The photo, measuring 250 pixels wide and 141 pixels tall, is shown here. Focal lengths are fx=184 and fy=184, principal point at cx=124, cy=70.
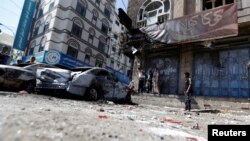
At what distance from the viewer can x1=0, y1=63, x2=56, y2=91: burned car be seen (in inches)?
273

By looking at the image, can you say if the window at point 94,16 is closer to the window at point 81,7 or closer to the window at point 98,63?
the window at point 81,7

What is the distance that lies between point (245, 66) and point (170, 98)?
4277 millimetres

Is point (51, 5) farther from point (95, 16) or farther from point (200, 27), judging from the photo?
point (200, 27)

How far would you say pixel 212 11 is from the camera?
9.84 metres

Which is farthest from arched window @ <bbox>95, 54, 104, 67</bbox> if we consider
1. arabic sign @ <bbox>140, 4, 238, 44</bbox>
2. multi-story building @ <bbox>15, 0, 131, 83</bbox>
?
arabic sign @ <bbox>140, 4, 238, 44</bbox>

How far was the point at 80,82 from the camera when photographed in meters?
7.02

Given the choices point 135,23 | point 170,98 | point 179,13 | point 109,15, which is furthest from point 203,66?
point 109,15

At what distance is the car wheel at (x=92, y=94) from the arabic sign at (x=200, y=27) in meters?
5.70

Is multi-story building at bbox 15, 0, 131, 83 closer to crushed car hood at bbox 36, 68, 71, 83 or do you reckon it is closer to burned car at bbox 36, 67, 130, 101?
burned car at bbox 36, 67, 130, 101

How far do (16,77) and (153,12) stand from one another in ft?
38.1

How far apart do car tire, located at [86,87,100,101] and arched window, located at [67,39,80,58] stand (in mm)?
17133

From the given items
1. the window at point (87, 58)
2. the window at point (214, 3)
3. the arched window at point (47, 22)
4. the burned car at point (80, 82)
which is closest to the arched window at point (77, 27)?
the window at point (87, 58)

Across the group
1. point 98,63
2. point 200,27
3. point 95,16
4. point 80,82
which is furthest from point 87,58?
point 80,82

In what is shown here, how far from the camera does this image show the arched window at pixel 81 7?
2522 cm
